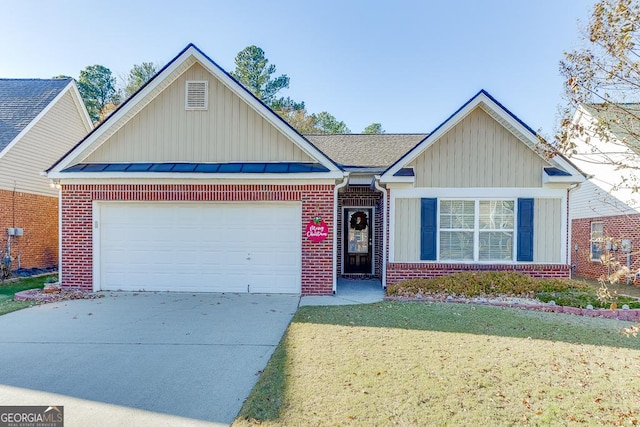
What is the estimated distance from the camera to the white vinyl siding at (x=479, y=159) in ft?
30.9

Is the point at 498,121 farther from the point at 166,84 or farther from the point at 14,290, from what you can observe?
the point at 14,290

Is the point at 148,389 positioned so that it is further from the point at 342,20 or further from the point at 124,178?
the point at 342,20

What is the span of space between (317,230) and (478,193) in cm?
431

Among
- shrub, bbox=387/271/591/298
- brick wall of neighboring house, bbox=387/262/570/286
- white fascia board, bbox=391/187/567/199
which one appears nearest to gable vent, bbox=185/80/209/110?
white fascia board, bbox=391/187/567/199

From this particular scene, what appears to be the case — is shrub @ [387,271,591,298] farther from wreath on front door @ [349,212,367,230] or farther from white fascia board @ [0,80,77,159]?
white fascia board @ [0,80,77,159]

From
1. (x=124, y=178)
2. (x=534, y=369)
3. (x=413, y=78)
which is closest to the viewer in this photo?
(x=534, y=369)

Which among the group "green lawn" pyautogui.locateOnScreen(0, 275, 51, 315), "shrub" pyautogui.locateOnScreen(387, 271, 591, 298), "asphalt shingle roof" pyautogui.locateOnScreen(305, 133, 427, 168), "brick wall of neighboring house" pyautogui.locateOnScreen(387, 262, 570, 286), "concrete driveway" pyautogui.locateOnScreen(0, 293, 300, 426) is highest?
"asphalt shingle roof" pyautogui.locateOnScreen(305, 133, 427, 168)

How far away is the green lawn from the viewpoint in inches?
304

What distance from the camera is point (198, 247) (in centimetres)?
937

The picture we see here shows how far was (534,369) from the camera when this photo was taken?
14.6 ft

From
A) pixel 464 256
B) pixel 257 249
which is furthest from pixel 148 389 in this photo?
pixel 464 256

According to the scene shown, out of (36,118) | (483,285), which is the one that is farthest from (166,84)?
(483,285)

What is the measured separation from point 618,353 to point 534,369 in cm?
167

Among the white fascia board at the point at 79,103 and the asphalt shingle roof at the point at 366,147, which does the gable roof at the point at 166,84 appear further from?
the white fascia board at the point at 79,103
